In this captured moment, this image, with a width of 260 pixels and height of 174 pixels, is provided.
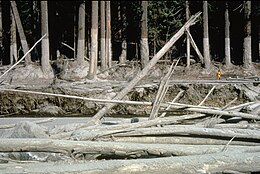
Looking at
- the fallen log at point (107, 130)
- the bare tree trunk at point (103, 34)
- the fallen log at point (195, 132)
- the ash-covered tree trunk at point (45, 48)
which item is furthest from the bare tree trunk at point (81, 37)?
the fallen log at point (195, 132)

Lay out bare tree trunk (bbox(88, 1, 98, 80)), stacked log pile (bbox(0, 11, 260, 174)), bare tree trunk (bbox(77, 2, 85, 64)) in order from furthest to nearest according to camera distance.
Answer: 1. bare tree trunk (bbox(77, 2, 85, 64))
2. bare tree trunk (bbox(88, 1, 98, 80))
3. stacked log pile (bbox(0, 11, 260, 174))

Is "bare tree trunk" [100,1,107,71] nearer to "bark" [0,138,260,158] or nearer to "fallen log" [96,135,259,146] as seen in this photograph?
"fallen log" [96,135,259,146]

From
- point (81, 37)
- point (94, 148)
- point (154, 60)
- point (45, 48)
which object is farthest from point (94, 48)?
point (94, 148)

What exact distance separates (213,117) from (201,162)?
5.60ft

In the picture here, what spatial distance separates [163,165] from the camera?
4.81m

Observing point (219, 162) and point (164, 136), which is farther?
point (164, 136)

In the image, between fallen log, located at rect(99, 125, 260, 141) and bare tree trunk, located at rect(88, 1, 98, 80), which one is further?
bare tree trunk, located at rect(88, 1, 98, 80)

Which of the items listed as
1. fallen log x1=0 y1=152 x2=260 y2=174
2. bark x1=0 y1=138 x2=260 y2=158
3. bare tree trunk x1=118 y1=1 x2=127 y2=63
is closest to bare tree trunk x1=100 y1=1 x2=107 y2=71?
bare tree trunk x1=118 y1=1 x2=127 y2=63

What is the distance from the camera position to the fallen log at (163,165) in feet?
15.3

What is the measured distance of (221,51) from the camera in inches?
1437

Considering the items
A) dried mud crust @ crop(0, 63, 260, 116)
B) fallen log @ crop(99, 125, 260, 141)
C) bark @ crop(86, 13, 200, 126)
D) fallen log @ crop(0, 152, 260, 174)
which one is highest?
bark @ crop(86, 13, 200, 126)

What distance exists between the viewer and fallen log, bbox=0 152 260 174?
465cm

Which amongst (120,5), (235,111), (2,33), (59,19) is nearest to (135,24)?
(120,5)

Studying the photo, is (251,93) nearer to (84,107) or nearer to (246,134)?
(84,107)
